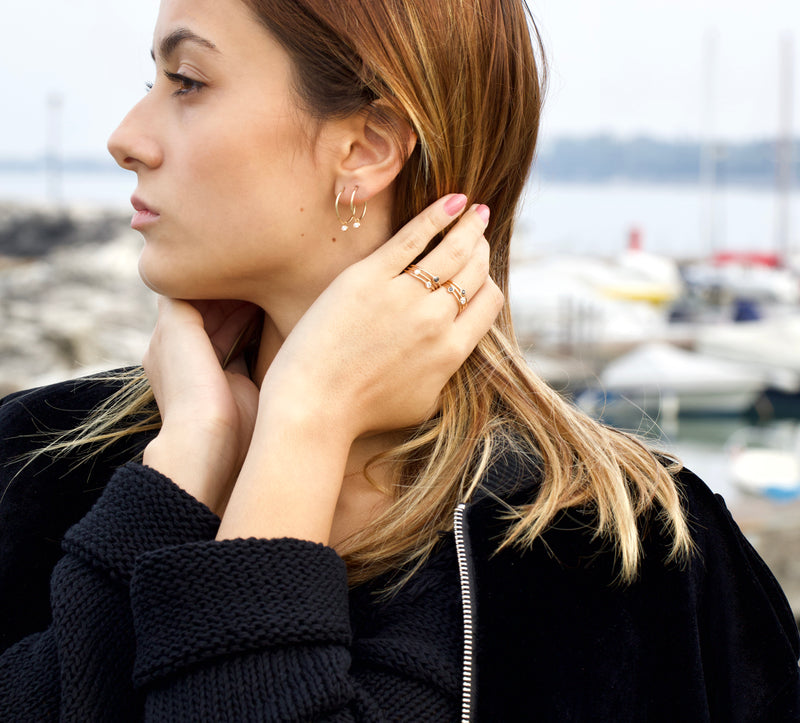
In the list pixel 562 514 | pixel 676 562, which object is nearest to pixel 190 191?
pixel 562 514

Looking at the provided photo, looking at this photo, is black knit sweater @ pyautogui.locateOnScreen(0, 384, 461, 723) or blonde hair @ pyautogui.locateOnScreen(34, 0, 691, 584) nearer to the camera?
black knit sweater @ pyautogui.locateOnScreen(0, 384, 461, 723)

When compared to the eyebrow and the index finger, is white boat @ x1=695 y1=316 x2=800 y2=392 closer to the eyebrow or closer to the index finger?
the index finger

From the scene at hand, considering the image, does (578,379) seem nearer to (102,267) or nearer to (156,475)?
(102,267)

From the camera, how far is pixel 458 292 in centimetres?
157

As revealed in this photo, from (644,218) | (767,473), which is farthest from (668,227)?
(767,473)

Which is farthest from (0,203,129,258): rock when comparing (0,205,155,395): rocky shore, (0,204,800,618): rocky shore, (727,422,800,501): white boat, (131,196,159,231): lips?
(131,196,159,231): lips

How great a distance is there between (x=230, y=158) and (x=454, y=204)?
0.43 metres

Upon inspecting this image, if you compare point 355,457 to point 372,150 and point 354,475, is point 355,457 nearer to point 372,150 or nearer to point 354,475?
point 354,475

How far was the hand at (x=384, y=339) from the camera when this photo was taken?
4.71ft

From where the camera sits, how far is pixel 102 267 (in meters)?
15.7

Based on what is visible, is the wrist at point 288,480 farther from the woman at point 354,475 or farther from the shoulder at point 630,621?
the shoulder at point 630,621

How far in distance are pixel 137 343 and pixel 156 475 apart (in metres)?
8.21

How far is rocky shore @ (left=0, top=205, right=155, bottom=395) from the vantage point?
8578 mm

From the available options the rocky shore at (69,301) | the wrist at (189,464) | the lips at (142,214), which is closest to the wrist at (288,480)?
the wrist at (189,464)
